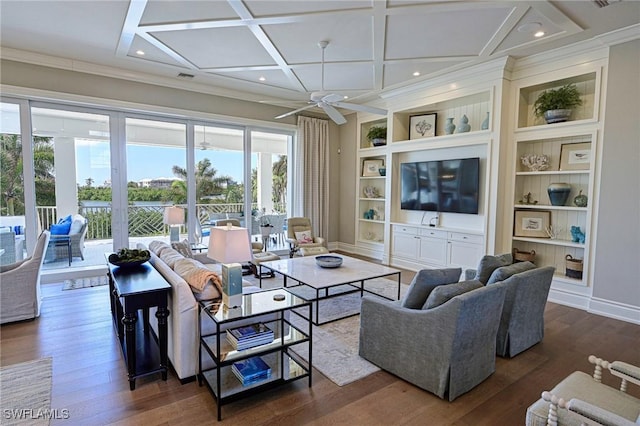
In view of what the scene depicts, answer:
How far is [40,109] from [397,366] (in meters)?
5.92

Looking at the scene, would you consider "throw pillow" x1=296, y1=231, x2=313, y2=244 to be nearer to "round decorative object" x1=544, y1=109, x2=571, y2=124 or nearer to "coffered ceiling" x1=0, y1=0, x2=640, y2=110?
"coffered ceiling" x1=0, y1=0, x2=640, y2=110

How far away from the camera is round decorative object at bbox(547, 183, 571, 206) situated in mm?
4523

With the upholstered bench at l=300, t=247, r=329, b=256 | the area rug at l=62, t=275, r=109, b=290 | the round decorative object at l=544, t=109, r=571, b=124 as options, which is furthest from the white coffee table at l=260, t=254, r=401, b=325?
the round decorative object at l=544, t=109, r=571, b=124

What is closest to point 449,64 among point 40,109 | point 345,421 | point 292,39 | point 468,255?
point 292,39

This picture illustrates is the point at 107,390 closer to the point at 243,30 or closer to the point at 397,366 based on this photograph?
the point at 397,366

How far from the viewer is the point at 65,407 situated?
230 cm

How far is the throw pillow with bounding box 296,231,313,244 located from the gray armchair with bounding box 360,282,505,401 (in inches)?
136

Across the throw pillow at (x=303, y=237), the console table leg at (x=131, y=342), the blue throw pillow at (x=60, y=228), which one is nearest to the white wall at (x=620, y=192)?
the throw pillow at (x=303, y=237)

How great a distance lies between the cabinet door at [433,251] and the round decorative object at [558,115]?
2.34m

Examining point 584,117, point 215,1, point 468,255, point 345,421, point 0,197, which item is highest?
point 215,1

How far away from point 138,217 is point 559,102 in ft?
21.7

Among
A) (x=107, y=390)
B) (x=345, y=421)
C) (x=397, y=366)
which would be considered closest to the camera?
(x=345, y=421)

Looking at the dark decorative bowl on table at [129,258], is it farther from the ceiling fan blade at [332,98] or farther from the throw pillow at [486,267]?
the throw pillow at [486,267]

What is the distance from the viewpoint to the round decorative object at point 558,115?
173 inches
